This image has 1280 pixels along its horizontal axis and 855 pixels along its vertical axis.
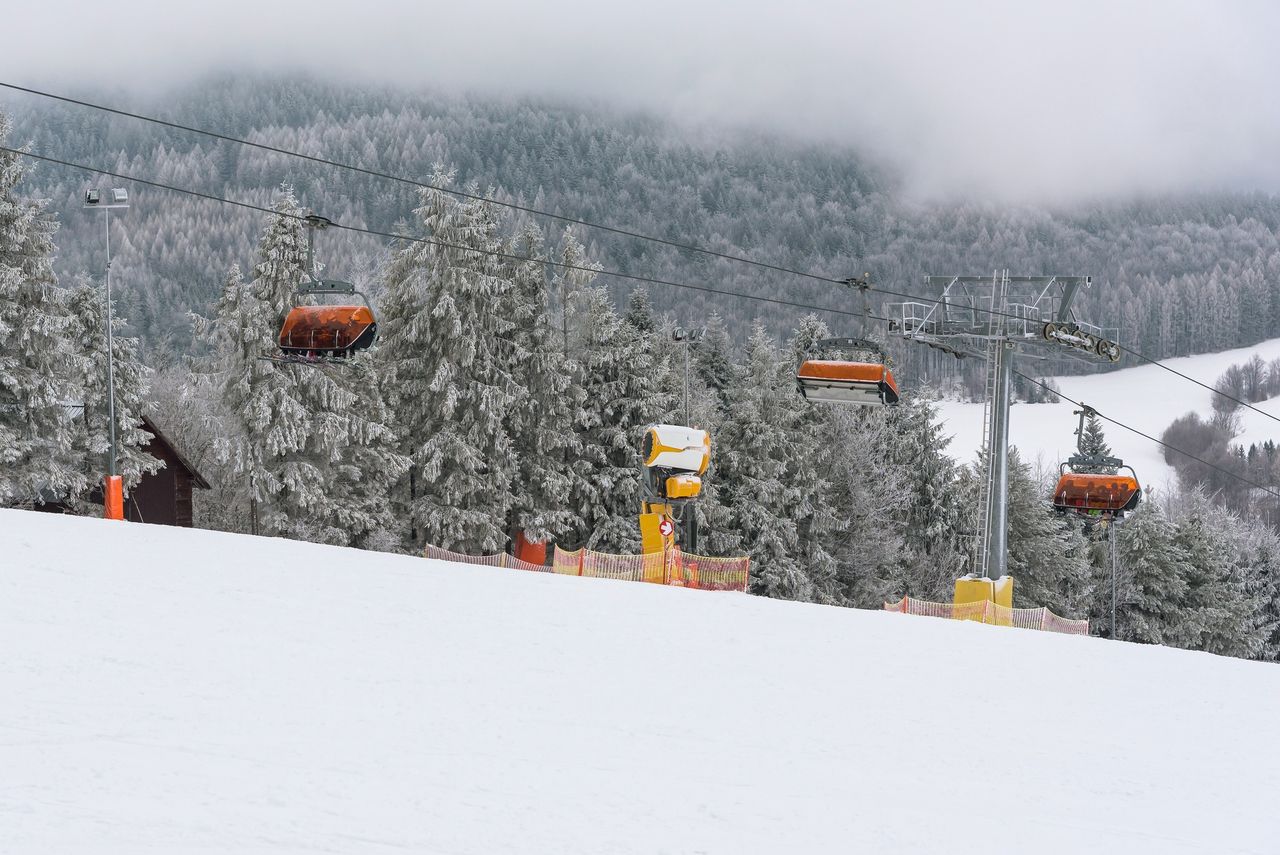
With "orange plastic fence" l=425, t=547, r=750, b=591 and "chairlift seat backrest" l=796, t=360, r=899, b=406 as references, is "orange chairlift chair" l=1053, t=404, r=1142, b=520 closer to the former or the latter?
"orange plastic fence" l=425, t=547, r=750, b=591

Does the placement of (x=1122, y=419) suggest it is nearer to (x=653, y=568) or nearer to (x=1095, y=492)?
(x=1095, y=492)

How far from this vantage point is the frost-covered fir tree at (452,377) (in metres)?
36.0

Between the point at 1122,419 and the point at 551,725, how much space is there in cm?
17846

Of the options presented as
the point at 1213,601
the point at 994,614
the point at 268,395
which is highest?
the point at 268,395

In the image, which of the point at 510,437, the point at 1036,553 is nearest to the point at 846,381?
the point at 510,437

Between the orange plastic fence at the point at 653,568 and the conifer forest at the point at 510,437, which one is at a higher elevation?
the conifer forest at the point at 510,437

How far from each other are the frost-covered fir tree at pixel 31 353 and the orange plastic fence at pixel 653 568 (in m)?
10.9

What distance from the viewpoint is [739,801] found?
917 cm

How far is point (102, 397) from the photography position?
117 feet

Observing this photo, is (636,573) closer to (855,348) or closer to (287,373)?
(855,348)

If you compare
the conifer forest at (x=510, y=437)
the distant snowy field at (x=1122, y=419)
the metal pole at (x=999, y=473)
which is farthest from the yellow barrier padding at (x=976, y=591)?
the distant snowy field at (x=1122, y=419)

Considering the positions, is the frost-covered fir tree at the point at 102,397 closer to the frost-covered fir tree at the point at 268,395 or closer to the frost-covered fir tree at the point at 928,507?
the frost-covered fir tree at the point at 268,395

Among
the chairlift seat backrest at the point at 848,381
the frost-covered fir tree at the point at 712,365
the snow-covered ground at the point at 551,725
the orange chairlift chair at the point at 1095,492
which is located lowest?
the snow-covered ground at the point at 551,725

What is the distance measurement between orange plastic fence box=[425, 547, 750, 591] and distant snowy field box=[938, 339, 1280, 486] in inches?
4105
